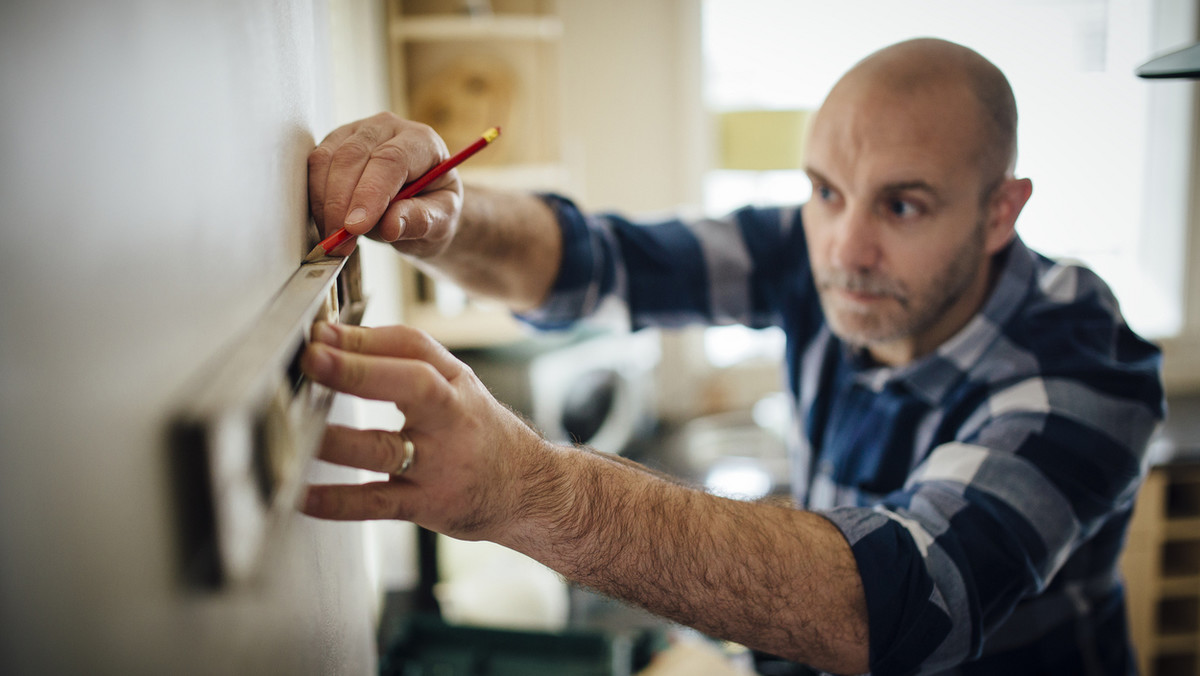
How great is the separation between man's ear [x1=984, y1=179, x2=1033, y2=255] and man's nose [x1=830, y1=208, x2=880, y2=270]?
0.17 meters

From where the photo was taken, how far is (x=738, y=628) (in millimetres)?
718

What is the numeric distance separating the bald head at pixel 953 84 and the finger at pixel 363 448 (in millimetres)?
875

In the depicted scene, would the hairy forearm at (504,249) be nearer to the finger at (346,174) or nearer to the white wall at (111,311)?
the finger at (346,174)

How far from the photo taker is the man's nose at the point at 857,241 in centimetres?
109

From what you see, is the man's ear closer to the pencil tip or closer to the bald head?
the bald head

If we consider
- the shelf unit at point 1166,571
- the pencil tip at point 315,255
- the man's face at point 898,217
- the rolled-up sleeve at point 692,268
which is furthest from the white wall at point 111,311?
the shelf unit at point 1166,571

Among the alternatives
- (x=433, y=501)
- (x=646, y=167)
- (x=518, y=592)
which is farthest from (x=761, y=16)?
(x=433, y=501)

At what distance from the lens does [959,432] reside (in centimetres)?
108

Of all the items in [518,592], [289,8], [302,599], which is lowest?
[518,592]

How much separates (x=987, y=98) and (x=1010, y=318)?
0.31 metres

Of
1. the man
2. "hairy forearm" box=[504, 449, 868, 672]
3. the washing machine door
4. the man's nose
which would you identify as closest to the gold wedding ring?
the man

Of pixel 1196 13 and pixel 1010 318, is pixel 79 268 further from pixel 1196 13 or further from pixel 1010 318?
pixel 1196 13

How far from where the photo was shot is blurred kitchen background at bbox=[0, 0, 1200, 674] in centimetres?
24

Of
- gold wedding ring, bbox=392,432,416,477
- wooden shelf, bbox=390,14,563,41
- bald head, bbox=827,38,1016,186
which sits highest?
wooden shelf, bbox=390,14,563,41
